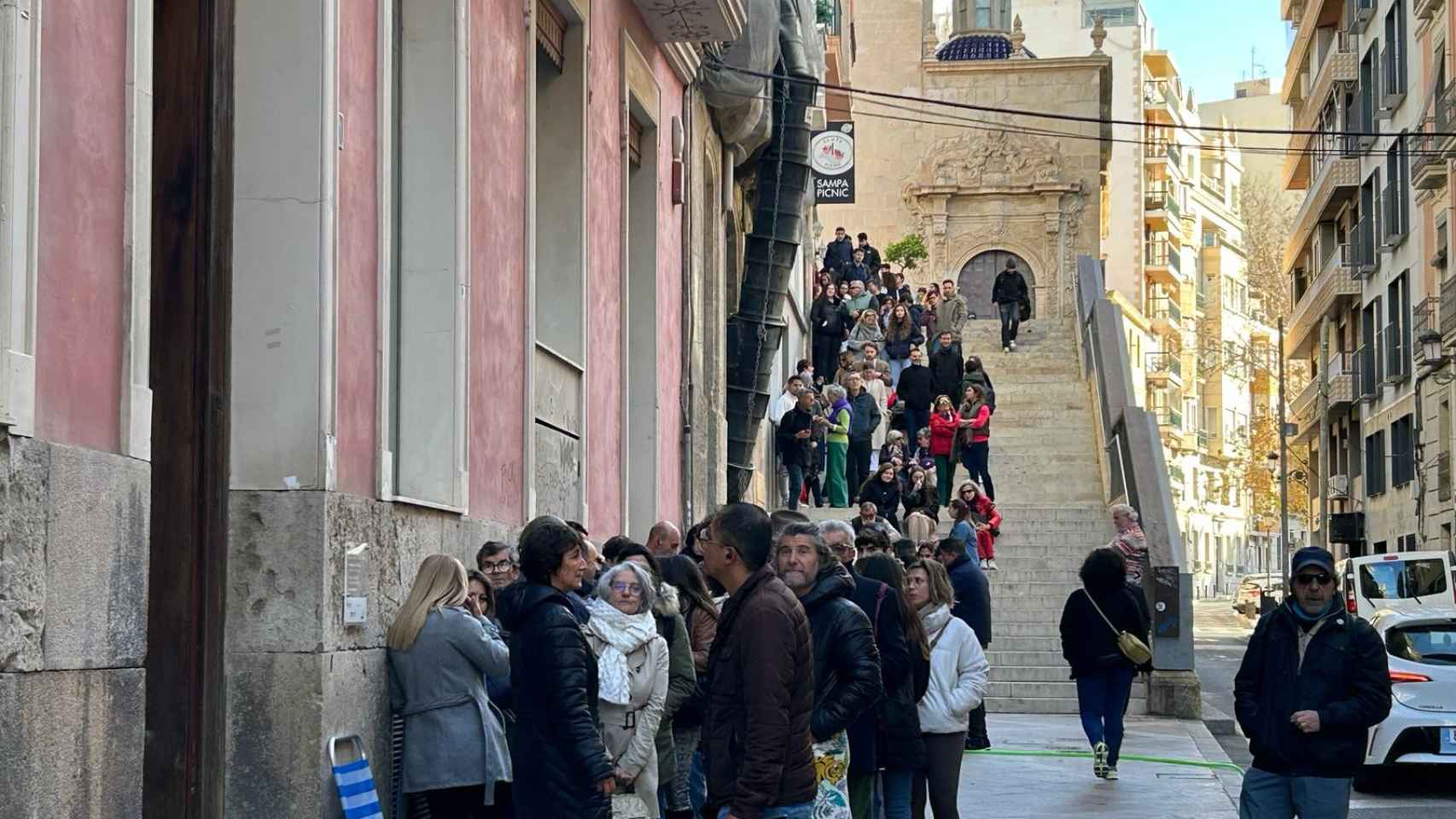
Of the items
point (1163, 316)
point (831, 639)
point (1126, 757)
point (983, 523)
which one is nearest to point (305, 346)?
point (831, 639)

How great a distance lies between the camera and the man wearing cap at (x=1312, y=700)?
8289 millimetres

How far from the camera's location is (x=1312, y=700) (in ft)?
27.4

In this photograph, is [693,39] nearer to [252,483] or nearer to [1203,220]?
[252,483]

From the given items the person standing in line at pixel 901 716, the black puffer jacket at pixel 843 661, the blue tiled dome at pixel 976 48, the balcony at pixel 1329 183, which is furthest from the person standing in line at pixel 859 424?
the blue tiled dome at pixel 976 48

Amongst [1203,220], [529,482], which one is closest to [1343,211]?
[529,482]

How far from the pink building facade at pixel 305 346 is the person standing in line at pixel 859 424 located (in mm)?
9885

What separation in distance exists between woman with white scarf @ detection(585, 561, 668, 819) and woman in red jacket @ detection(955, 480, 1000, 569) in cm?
1269

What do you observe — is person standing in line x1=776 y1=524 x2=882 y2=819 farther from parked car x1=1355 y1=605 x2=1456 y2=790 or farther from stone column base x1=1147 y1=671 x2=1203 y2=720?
stone column base x1=1147 y1=671 x2=1203 y2=720

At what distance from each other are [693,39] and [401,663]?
369 inches

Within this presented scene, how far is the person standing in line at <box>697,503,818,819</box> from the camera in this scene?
20.8 feet

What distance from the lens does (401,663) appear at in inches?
323

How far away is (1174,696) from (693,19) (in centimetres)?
752

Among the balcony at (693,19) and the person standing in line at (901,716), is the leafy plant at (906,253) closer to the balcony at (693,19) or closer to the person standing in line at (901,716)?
the balcony at (693,19)

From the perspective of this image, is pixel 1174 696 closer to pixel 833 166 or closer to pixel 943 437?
pixel 943 437
